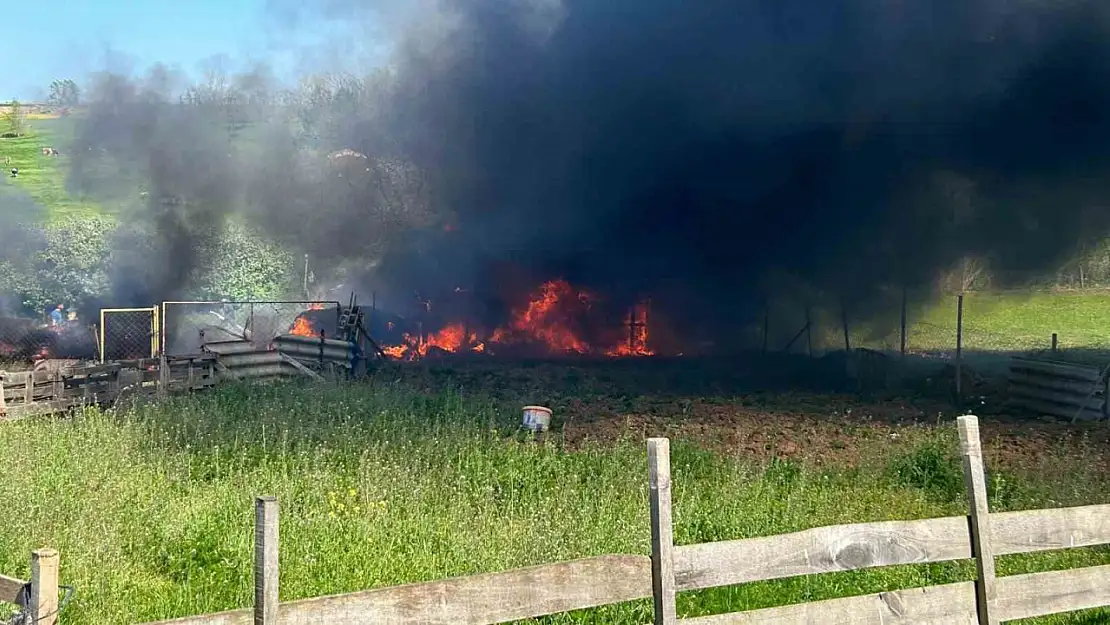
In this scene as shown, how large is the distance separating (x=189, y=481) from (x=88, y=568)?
9.19 ft

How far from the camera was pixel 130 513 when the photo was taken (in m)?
8.29

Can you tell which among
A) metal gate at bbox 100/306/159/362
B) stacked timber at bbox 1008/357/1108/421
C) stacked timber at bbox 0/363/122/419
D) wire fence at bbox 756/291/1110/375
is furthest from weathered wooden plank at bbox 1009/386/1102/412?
metal gate at bbox 100/306/159/362

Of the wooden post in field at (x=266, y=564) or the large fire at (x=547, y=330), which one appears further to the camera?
the large fire at (x=547, y=330)

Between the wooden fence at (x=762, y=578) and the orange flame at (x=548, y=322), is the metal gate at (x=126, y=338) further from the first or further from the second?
the wooden fence at (x=762, y=578)

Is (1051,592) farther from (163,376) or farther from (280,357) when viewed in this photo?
(280,357)

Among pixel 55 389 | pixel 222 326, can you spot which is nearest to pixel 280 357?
pixel 55 389

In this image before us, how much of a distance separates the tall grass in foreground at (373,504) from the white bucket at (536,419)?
1.13 feet

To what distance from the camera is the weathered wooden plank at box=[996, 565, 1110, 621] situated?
16.5 feet

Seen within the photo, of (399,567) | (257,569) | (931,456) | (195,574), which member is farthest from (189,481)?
(931,456)

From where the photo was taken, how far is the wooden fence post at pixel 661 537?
412 cm

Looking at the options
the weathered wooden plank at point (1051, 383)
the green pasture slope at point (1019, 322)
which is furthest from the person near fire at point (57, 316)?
the green pasture slope at point (1019, 322)

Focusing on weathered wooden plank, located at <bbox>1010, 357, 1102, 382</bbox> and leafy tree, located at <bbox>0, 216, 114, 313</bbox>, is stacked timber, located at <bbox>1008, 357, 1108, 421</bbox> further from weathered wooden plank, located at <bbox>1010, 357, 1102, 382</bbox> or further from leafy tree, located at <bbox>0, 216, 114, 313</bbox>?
leafy tree, located at <bbox>0, 216, 114, 313</bbox>

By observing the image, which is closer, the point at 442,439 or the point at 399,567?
the point at 399,567

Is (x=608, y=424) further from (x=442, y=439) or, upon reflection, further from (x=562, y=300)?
(x=562, y=300)
